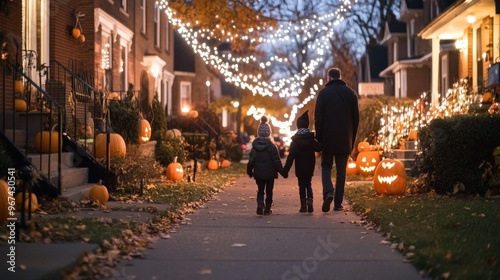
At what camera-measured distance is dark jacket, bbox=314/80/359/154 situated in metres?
12.1

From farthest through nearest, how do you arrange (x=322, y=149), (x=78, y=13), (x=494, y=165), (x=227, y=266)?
(x=78, y=13) < (x=494, y=165) < (x=322, y=149) < (x=227, y=266)

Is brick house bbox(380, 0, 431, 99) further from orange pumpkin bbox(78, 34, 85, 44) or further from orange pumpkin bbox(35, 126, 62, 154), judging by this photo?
orange pumpkin bbox(35, 126, 62, 154)

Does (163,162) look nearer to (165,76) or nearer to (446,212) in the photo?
(446,212)

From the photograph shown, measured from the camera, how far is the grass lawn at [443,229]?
23.1 ft

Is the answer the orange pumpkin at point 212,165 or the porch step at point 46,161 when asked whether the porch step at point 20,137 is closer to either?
the porch step at point 46,161

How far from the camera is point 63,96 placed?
50.9 feet

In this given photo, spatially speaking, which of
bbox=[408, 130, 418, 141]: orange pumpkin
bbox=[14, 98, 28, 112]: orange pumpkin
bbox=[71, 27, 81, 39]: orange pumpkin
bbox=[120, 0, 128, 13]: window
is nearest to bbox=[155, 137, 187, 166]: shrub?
bbox=[71, 27, 81, 39]: orange pumpkin

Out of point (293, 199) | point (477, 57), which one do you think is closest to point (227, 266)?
point (293, 199)

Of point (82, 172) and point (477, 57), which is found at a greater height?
point (477, 57)

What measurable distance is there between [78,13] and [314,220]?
1065 cm

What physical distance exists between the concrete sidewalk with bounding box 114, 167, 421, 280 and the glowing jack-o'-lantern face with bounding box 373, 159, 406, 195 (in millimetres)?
1998

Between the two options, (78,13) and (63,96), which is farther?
(78,13)

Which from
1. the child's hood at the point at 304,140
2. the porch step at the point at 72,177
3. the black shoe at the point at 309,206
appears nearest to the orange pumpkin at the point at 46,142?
the porch step at the point at 72,177

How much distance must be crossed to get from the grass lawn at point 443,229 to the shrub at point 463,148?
0.42m
